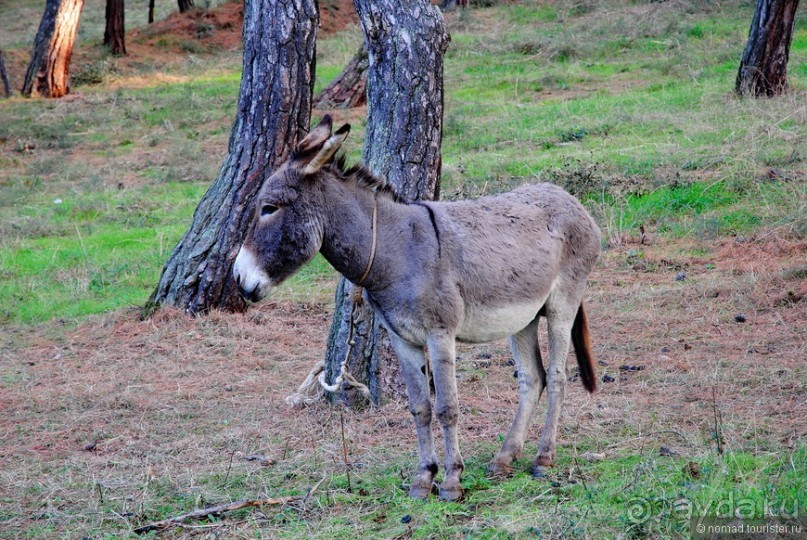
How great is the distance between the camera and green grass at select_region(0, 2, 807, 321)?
37.9ft

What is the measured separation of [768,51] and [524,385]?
38.4 feet

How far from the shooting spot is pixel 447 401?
5.11 m

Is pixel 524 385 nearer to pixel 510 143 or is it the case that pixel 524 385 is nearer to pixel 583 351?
pixel 583 351

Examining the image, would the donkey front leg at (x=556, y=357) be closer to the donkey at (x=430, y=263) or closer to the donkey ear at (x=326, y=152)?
the donkey at (x=430, y=263)

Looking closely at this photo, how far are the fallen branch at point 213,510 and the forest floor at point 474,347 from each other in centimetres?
5

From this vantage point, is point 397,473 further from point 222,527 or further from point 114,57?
point 114,57

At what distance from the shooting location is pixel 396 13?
265 inches

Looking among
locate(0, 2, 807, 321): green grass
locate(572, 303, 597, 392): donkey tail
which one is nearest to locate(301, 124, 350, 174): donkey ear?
locate(572, 303, 597, 392): donkey tail

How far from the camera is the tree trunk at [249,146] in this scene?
31.2 ft

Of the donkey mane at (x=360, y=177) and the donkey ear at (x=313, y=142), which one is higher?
the donkey ear at (x=313, y=142)

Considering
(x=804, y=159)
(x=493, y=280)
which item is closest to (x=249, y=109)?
(x=493, y=280)

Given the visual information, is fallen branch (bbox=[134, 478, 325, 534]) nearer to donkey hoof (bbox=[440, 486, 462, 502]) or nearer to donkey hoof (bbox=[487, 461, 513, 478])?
donkey hoof (bbox=[440, 486, 462, 502])

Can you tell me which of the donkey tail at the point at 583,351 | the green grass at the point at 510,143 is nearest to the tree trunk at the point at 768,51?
the green grass at the point at 510,143

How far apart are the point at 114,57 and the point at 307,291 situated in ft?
59.1
